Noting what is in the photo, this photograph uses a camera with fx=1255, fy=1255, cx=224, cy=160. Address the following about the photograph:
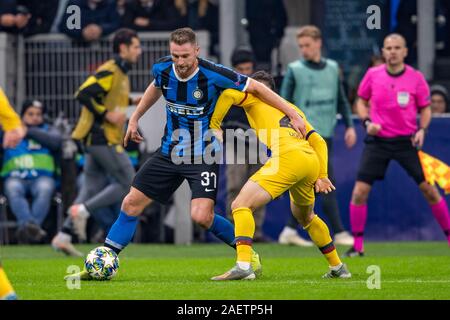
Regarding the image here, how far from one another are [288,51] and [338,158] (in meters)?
2.86

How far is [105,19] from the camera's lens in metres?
18.4

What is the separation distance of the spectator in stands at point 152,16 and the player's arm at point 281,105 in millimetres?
8156

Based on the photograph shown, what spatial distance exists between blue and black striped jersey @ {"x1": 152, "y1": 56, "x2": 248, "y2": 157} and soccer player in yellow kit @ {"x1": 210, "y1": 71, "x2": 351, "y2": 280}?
105mm

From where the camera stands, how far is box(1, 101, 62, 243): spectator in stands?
16.9m

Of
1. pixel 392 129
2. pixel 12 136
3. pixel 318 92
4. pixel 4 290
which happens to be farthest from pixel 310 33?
pixel 4 290

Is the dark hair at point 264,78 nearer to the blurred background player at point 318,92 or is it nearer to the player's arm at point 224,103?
the player's arm at point 224,103

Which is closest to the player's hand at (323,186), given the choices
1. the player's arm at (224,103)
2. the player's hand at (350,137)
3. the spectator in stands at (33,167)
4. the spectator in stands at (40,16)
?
Result: the player's arm at (224,103)

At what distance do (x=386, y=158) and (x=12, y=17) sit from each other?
6.88 meters

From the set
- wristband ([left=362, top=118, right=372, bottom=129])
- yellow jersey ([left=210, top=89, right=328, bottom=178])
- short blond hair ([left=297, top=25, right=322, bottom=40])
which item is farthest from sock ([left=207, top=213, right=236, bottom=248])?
short blond hair ([left=297, top=25, right=322, bottom=40])

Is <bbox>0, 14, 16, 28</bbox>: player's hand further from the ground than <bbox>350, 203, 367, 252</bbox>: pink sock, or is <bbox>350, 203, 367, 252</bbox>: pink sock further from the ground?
<bbox>0, 14, 16, 28</bbox>: player's hand
